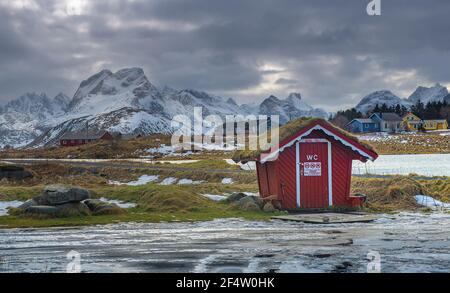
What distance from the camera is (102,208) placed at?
89.4 ft

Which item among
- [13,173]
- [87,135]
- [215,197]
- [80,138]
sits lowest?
[215,197]

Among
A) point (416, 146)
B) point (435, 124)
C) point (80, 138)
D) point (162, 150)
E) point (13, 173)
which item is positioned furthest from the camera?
point (80, 138)

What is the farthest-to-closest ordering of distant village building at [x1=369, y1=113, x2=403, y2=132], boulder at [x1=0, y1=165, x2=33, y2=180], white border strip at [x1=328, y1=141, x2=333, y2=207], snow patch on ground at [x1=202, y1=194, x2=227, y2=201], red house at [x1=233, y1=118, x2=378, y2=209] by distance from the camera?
distant village building at [x1=369, y1=113, x2=403, y2=132] < boulder at [x1=0, y1=165, x2=33, y2=180] < snow patch on ground at [x1=202, y1=194, x2=227, y2=201] < white border strip at [x1=328, y1=141, x2=333, y2=207] < red house at [x1=233, y1=118, x2=378, y2=209]

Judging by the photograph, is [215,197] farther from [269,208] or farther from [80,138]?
[80,138]

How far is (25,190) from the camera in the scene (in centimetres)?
3484

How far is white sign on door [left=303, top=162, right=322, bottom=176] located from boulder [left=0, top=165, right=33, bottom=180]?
32.3 metres

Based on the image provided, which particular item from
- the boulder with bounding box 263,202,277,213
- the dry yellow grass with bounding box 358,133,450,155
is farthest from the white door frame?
the dry yellow grass with bounding box 358,133,450,155

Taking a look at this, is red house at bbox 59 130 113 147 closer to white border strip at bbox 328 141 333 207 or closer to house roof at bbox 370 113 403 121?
house roof at bbox 370 113 403 121

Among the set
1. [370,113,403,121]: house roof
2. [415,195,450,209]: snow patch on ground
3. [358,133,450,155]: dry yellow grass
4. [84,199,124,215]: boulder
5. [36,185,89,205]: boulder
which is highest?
[370,113,403,121]: house roof

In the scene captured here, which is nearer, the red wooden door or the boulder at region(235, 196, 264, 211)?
the boulder at region(235, 196, 264, 211)

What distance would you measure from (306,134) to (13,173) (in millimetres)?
34033

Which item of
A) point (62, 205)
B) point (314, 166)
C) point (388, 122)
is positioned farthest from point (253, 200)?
point (388, 122)

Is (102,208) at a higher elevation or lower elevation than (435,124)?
lower

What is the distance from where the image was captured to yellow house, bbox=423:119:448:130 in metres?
175
